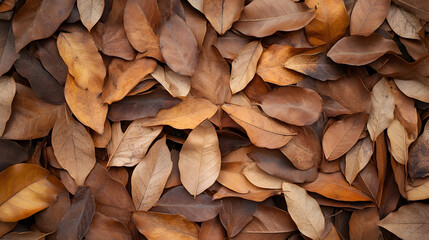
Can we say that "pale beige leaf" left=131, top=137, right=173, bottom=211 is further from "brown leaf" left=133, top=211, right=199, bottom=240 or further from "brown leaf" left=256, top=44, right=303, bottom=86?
"brown leaf" left=256, top=44, right=303, bottom=86

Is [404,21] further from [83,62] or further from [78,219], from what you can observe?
[78,219]

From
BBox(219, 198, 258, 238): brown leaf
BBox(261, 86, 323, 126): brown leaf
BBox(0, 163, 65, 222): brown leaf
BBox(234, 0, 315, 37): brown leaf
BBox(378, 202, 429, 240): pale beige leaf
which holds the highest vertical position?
BBox(234, 0, 315, 37): brown leaf

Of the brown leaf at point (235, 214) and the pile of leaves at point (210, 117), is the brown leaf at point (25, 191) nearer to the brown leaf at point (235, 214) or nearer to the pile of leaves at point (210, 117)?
the pile of leaves at point (210, 117)

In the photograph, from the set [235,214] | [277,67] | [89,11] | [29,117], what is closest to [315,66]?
[277,67]

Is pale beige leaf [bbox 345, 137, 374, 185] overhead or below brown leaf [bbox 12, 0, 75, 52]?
below

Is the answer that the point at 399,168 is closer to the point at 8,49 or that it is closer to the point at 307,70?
the point at 307,70

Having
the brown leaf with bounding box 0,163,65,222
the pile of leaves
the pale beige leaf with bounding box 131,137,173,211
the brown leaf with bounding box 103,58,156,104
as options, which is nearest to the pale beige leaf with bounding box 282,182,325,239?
the pile of leaves
